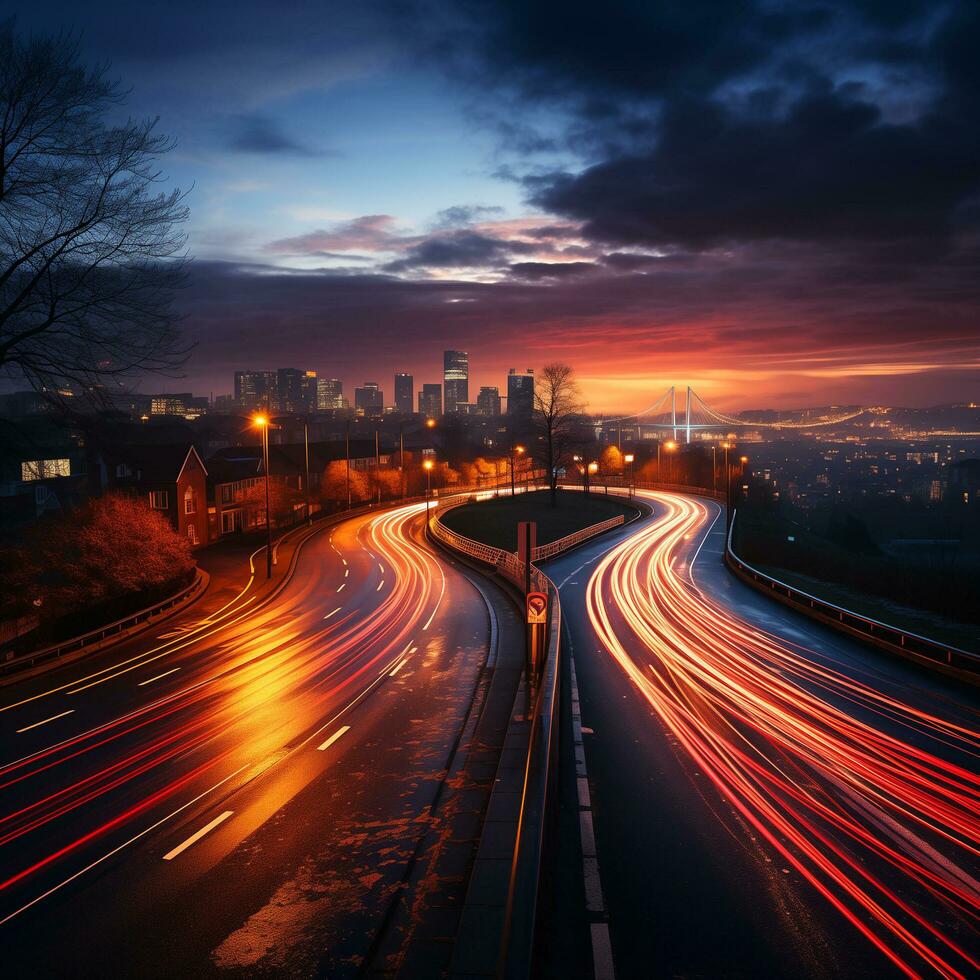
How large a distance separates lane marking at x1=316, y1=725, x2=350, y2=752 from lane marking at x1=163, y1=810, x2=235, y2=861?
9.71 ft

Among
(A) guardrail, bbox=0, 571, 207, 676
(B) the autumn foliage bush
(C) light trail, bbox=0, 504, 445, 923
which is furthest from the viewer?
(B) the autumn foliage bush

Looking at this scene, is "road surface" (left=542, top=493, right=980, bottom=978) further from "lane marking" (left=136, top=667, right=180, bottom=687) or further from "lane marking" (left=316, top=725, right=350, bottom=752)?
"lane marking" (left=136, top=667, right=180, bottom=687)

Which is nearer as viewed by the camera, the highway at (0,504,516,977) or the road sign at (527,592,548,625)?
the highway at (0,504,516,977)

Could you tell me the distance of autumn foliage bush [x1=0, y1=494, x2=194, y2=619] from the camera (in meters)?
25.8

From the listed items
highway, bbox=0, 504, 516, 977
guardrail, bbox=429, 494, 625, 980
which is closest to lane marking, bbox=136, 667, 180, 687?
highway, bbox=0, 504, 516, 977

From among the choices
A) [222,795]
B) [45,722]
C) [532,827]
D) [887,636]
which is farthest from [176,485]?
[532,827]

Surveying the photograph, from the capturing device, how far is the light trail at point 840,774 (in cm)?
743

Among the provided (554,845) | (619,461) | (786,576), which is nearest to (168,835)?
(554,845)

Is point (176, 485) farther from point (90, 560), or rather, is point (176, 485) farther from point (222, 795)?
point (222, 795)

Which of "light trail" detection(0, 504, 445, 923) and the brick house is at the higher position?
the brick house

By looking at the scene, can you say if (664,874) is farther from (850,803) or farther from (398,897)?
(850,803)

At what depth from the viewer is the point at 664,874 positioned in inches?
322

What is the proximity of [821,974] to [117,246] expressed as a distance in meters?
14.3

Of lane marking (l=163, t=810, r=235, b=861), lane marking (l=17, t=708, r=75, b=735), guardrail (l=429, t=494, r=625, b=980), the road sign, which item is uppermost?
the road sign
